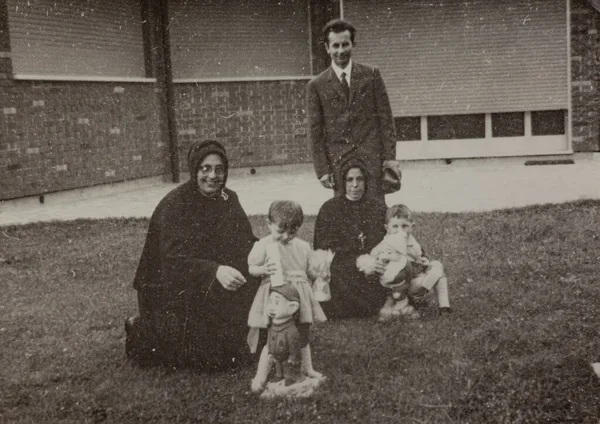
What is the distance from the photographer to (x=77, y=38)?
41.9 feet

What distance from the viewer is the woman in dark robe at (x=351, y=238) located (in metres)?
5.59

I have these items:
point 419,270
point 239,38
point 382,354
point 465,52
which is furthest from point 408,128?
point 382,354

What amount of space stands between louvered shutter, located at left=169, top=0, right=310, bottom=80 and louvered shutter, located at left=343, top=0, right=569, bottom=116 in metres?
1.19

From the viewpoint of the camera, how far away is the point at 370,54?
1558 cm

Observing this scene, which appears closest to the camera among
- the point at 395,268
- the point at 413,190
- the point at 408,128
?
the point at 395,268

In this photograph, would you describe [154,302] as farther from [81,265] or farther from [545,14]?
[545,14]

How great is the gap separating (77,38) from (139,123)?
1.95 meters

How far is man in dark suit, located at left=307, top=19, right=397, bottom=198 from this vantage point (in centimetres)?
622

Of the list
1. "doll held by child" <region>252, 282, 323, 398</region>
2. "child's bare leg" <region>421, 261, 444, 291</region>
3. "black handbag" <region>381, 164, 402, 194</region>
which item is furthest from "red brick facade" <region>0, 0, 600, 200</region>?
"doll held by child" <region>252, 282, 323, 398</region>

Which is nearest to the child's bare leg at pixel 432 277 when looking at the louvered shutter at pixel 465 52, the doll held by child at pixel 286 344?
the doll held by child at pixel 286 344

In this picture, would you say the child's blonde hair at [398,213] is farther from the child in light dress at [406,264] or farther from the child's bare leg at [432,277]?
the child's bare leg at [432,277]

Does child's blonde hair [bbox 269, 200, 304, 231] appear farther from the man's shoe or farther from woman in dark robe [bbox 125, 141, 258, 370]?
the man's shoe

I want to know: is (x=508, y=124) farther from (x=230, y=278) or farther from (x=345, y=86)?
(x=230, y=278)

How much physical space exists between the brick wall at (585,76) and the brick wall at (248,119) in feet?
17.2
